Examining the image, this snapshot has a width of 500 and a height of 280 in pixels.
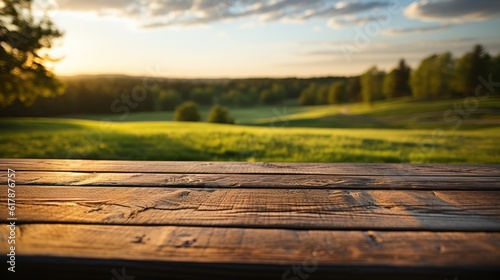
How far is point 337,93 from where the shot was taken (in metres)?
58.0

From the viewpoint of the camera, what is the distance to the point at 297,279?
2.74 ft

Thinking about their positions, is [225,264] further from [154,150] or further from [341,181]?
[154,150]

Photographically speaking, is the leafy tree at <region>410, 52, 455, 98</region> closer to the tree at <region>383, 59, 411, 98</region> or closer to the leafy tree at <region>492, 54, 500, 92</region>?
the leafy tree at <region>492, 54, 500, 92</region>

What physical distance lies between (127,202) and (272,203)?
642mm

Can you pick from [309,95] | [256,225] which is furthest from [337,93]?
[256,225]

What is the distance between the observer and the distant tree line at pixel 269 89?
3556 centimetres

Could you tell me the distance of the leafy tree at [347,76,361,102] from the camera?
56906mm

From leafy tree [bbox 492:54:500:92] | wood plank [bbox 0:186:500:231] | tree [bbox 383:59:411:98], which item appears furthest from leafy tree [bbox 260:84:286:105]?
wood plank [bbox 0:186:500:231]

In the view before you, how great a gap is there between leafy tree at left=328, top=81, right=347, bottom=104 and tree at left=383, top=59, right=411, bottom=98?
8.21 m

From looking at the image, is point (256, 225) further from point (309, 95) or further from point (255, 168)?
point (309, 95)

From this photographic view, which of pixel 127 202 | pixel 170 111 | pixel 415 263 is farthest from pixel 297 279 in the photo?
pixel 170 111

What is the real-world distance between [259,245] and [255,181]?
2.37ft

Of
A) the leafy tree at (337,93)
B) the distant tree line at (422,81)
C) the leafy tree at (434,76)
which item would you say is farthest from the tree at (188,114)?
the leafy tree at (434,76)

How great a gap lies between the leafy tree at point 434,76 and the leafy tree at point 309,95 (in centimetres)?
1977
